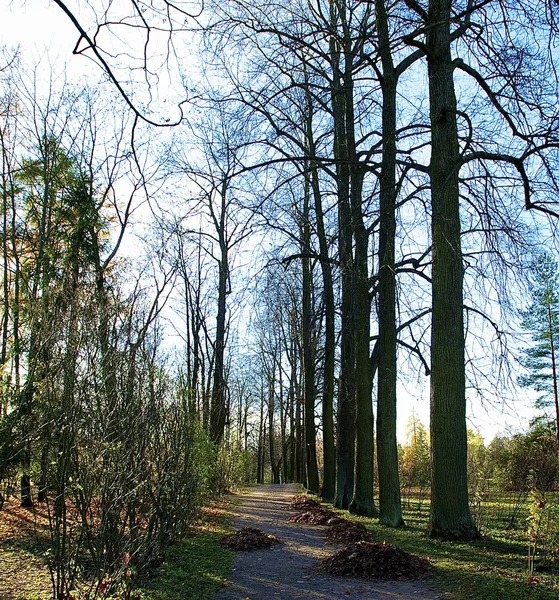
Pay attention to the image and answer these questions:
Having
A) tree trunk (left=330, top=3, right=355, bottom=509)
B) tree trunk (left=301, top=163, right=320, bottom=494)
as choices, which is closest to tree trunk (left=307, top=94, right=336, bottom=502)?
tree trunk (left=330, top=3, right=355, bottom=509)

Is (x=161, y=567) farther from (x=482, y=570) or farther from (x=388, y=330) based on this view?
(x=388, y=330)

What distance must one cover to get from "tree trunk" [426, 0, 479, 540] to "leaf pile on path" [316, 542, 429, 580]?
1.37 m

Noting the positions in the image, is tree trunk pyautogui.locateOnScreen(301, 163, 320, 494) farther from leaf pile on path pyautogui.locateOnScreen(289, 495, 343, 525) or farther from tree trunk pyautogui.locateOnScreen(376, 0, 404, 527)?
tree trunk pyautogui.locateOnScreen(376, 0, 404, 527)

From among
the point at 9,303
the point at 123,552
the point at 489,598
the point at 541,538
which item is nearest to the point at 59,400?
the point at 123,552

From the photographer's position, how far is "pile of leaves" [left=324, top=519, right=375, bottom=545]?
916 centimetres

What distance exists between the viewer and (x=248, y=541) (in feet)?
30.2

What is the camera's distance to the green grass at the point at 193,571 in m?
5.85

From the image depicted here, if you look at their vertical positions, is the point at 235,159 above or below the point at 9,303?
above

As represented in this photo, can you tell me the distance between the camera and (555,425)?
29.9m

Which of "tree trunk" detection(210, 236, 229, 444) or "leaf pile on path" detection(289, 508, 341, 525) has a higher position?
"tree trunk" detection(210, 236, 229, 444)

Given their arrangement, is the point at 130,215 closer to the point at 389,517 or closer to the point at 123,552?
the point at 389,517

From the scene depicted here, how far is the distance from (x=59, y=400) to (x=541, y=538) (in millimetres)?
5961

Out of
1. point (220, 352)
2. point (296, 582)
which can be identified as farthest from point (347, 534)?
point (220, 352)

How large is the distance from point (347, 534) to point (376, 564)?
271 cm
